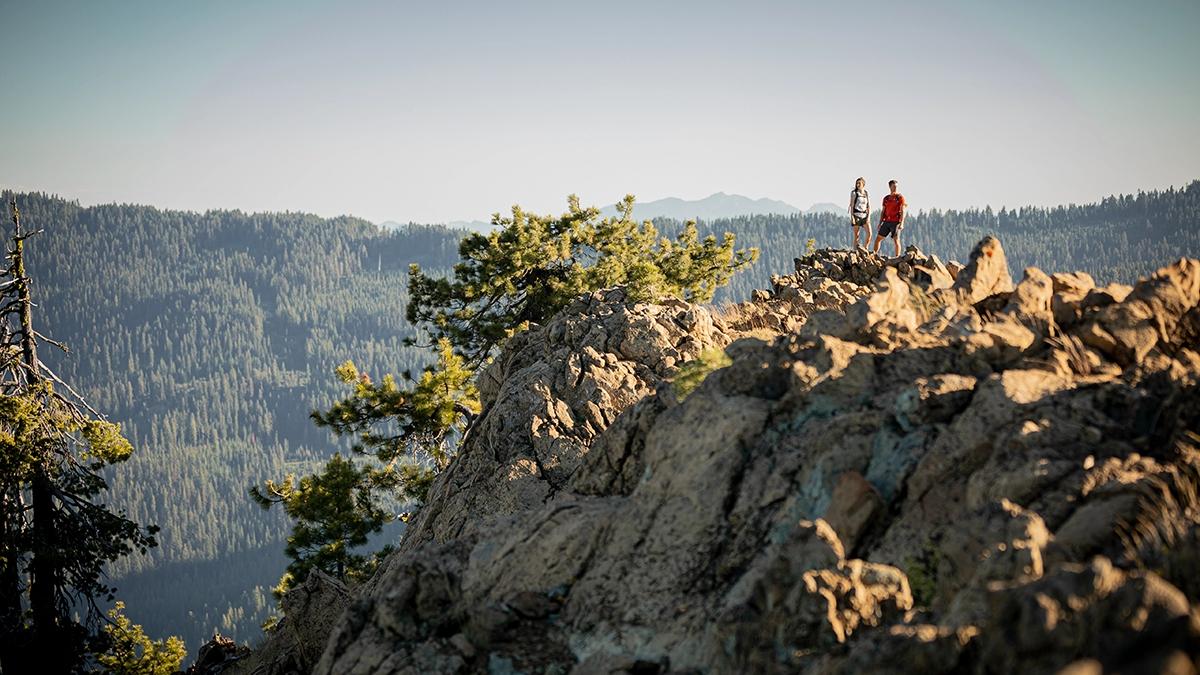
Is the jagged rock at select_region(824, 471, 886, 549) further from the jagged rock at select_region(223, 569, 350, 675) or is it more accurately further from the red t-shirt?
the red t-shirt

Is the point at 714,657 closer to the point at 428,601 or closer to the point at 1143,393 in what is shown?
the point at 428,601

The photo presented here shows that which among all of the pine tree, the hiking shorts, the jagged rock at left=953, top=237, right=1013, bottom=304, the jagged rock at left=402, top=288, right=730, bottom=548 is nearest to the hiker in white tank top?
the hiking shorts

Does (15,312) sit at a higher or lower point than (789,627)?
higher

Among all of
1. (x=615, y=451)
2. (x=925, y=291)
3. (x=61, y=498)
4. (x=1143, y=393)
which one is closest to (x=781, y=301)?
(x=925, y=291)

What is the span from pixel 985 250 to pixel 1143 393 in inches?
195

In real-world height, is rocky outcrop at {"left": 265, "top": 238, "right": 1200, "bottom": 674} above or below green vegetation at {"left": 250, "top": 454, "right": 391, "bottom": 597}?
above

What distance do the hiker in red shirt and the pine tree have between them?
22.8 m

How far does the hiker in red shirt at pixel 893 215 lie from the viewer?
→ 2272cm

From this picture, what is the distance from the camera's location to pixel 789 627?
7574mm

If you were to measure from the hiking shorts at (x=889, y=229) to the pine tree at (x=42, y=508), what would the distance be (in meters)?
22.7

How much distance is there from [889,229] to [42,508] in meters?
25.3

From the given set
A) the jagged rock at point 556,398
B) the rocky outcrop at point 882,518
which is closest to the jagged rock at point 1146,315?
the rocky outcrop at point 882,518

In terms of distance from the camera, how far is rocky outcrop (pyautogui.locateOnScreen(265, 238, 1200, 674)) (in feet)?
21.3

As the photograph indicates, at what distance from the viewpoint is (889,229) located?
75.9 feet
